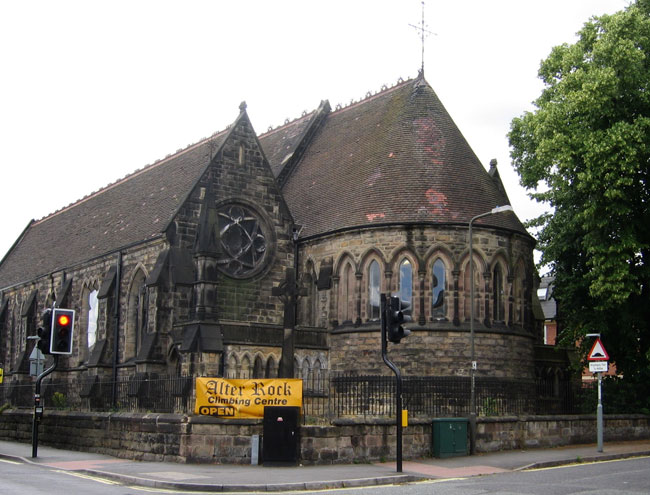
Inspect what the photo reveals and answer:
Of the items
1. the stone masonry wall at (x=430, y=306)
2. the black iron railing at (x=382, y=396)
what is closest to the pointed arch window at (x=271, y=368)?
the black iron railing at (x=382, y=396)

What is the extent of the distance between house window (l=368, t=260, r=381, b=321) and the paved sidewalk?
8.53 m

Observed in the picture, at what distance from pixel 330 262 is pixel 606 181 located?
1019 centimetres

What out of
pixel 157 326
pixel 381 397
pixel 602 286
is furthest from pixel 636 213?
pixel 157 326

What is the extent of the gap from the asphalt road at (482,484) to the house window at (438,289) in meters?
10.7

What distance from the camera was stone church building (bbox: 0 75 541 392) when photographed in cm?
2984

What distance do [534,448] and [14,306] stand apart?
33030 mm

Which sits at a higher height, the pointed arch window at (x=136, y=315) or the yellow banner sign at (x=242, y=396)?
the pointed arch window at (x=136, y=315)

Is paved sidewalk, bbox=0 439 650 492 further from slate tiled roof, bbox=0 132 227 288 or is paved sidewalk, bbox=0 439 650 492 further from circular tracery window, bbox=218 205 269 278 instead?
slate tiled roof, bbox=0 132 227 288

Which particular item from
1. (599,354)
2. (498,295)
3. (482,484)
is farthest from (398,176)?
(482,484)

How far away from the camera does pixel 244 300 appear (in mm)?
32312

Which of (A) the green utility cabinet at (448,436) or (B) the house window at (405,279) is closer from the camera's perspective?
(A) the green utility cabinet at (448,436)

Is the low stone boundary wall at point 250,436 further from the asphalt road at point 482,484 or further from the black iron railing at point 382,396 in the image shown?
the asphalt road at point 482,484

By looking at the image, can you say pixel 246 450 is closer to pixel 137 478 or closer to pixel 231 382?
pixel 231 382

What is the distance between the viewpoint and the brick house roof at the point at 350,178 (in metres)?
31.5
